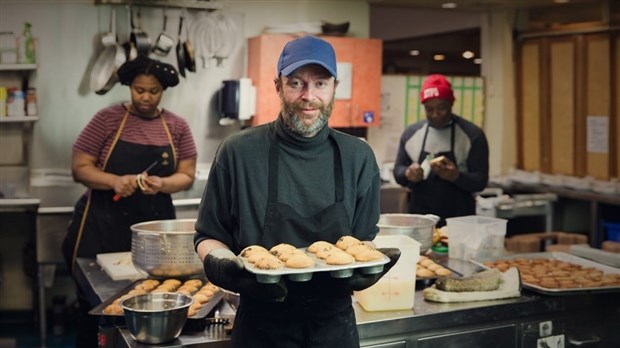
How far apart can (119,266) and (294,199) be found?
1.46 metres

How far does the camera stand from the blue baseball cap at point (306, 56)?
246 cm

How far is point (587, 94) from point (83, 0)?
454 centimetres

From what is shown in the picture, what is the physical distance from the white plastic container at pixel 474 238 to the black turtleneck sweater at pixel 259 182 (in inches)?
59.6

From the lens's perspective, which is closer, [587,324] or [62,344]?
[587,324]

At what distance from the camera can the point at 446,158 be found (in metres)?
5.06

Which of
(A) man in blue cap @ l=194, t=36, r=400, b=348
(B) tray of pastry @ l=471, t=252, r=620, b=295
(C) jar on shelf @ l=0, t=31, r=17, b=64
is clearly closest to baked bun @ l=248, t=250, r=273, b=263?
(A) man in blue cap @ l=194, t=36, r=400, b=348

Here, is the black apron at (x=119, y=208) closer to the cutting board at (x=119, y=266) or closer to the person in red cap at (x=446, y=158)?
the cutting board at (x=119, y=266)

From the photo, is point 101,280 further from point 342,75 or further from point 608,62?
point 608,62

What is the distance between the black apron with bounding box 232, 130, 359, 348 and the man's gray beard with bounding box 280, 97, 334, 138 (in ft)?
0.30

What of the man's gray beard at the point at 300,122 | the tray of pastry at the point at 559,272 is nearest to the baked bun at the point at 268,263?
the man's gray beard at the point at 300,122

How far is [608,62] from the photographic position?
23.3 feet

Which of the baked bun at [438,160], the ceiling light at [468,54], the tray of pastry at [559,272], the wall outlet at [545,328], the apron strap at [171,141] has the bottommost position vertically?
the wall outlet at [545,328]

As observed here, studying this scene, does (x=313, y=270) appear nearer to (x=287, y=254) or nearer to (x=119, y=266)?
(x=287, y=254)

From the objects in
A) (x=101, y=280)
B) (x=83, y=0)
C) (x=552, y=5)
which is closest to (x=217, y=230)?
(x=101, y=280)
